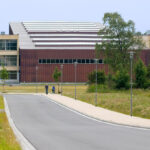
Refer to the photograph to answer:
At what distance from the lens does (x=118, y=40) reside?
314 feet

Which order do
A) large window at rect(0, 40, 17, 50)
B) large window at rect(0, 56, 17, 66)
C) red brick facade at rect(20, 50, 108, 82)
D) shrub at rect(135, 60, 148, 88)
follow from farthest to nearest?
large window at rect(0, 40, 17, 50) → large window at rect(0, 56, 17, 66) → red brick facade at rect(20, 50, 108, 82) → shrub at rect(135, 60, 148, 88)

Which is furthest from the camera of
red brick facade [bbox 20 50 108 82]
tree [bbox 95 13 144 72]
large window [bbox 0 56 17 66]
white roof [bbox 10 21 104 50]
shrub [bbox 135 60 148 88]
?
white roof [bbox 10 21 104 50]

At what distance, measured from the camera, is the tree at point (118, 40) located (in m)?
93.7

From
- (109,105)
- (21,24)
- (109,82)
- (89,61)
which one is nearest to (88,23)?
(21,24)

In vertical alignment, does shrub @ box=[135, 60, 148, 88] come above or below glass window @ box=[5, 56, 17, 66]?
below

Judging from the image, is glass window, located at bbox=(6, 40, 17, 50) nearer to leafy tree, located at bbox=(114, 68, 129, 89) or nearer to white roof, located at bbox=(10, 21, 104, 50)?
white roof, located at bbox=(10, 21, 104, 50)

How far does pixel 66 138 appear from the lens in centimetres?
2008

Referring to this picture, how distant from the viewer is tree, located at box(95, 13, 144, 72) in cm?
9369

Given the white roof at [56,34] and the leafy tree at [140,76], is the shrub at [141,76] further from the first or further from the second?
the white roof at [56,34]

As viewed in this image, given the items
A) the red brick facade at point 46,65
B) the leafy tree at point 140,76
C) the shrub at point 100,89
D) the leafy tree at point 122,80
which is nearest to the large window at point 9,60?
the red brick facade at point 46,65

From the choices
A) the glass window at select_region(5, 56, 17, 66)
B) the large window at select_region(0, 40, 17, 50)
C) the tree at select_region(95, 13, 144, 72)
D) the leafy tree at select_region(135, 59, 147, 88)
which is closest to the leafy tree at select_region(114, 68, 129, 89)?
the leafy tree at select_region(135, 59, 147, 88)

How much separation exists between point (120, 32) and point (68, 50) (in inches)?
1406

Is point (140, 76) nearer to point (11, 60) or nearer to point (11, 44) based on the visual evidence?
point (11, 60)

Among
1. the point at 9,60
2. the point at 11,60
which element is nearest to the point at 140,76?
the point at 11,60
